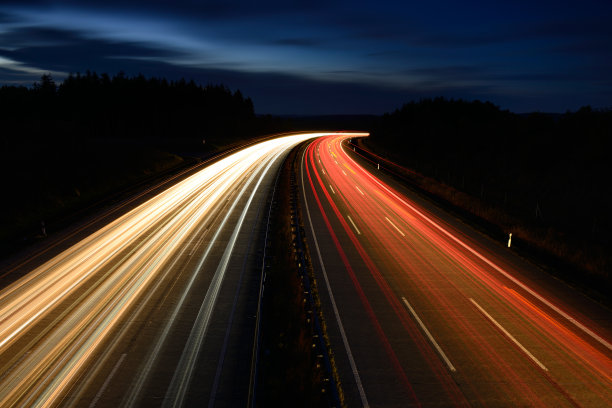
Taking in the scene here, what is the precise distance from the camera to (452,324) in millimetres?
11953

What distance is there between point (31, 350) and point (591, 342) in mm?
15454

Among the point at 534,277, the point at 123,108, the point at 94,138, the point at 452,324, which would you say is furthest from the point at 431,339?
the point at 123,108

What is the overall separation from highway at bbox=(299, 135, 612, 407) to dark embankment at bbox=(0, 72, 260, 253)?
16.8m

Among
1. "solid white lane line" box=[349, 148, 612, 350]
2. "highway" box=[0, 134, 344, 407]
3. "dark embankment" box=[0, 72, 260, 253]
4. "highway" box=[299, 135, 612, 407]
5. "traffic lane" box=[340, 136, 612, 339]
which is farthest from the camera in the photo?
"dark embankment" box=[0, 72, 260, 253]

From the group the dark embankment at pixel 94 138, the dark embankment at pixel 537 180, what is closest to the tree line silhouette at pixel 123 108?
the dark embankment at pixel 94 138

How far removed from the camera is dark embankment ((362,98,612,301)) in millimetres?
19170

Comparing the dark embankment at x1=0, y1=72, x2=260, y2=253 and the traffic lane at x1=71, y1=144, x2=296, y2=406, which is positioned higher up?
the dark embankment at x1=0, y1=72, x2=260, y2=253

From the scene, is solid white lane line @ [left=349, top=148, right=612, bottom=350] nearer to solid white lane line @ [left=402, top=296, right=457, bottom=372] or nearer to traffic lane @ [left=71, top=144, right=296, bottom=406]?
solid white lane line @ [left=402, top=296, right=457, bottom=372]

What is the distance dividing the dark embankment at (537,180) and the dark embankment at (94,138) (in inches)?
1035

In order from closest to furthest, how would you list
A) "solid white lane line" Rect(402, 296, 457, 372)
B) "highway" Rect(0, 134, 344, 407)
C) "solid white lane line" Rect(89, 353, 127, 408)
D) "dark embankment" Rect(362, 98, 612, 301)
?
"solid white lane line" Rect(89, 353, 127, 408), "highway" Rect(0, 134, 344, 407), "solid white lane line" Rect(402, 296, 457, 372), "dark embankment" Rect(362, 98, 612, 301)

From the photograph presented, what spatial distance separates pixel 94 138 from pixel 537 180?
71.9m

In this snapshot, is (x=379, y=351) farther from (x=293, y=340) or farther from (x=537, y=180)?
(x=537, y=180)

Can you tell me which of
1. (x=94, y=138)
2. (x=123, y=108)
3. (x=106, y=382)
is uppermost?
(x=123, y=108)

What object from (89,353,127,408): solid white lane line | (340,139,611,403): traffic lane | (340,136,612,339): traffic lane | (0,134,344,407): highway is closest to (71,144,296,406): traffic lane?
(0,134,344,407): highway
